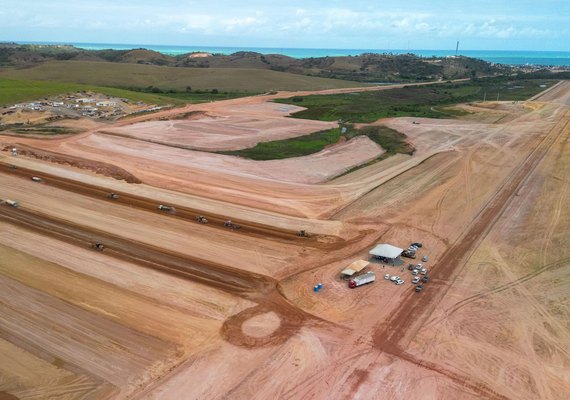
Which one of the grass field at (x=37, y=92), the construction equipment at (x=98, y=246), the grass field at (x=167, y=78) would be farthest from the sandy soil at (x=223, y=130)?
the grass field at (x=167, y=78)

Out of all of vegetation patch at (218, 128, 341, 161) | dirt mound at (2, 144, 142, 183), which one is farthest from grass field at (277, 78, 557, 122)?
dirt mound at (2, 144, 142, 183)

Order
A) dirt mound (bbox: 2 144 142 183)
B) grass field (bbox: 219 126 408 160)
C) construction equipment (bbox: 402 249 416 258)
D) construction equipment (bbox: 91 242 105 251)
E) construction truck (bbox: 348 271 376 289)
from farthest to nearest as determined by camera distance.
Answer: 1. grass field (bbox: 219 126 408 160)
2. dirt mound (bbox: 2 144 142 183)
3. construction equipment (bbox: 91 242 105 251)
4. construction equipment (bbox: 402 249 416 258)
5. construction truck (bbox: 348 271 376 289)

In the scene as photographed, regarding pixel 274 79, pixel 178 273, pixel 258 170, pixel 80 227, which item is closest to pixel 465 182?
pixel 258 170

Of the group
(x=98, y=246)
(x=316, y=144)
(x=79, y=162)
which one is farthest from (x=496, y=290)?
(x=79, y=162)

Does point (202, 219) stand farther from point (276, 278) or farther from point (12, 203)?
point (12, 203)

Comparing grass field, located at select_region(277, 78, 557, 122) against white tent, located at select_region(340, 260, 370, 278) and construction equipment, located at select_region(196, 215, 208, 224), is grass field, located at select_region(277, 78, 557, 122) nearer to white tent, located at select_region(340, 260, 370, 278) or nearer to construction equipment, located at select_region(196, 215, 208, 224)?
construction equipment, located at select_region(196, 215, 208, 224)

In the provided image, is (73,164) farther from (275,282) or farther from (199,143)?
(275,282)

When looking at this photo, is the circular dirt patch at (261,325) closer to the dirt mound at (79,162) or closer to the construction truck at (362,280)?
the construction truck at (362,280)
